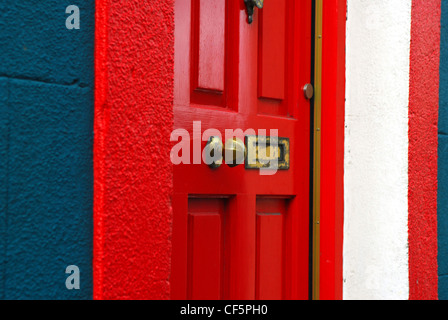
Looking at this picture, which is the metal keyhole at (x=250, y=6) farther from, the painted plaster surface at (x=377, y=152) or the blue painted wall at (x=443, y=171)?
the blue painted wall at (x=443, y=171)

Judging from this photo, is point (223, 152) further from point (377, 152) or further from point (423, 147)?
point (423, 147)

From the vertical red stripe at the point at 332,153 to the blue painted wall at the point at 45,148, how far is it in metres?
1.05

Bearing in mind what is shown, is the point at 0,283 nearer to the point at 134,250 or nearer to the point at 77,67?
the point at 134,250

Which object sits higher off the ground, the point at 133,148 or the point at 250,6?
the point at 250,6

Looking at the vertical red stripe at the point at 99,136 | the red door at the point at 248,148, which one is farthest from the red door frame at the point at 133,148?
the red door at the point at 248,148

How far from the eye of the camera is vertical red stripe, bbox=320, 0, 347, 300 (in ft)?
6.57

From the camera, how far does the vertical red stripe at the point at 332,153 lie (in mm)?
2002

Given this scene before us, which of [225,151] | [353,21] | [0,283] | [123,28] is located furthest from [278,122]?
[0,283]

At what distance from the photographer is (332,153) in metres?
2.02

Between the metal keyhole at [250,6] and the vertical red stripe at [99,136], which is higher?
the metal keyhole at [250,6]

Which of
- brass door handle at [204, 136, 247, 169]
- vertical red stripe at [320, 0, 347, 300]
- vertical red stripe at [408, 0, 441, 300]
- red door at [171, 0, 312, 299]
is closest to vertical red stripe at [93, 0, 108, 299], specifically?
red door at [171, 0, 312, 299]

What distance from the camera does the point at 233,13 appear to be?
1788mm

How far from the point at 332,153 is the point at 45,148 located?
1.17 meters

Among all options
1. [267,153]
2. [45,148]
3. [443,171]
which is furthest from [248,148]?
[443,171]
